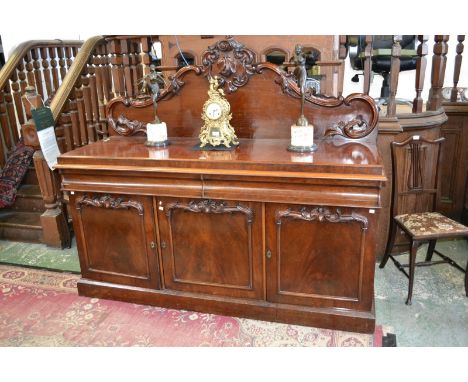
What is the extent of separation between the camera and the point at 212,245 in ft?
6.87

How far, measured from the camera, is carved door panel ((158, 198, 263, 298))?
2006mm

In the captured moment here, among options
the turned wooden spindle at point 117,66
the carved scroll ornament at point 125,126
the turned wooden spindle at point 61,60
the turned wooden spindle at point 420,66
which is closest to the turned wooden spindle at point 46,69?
the turned wooden spindle at point 61,60

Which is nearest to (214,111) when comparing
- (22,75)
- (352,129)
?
(352,129)

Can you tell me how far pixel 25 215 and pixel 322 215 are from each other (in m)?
2.65

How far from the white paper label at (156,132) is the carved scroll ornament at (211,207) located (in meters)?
0.41

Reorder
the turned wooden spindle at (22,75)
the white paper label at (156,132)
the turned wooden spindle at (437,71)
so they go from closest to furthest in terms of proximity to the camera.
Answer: the white paper label at (156,132), the turned wooden spindle at (437,71), the turned wooden spindle at (22,75)

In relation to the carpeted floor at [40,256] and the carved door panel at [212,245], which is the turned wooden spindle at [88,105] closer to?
the carpeted floor at [40,256]

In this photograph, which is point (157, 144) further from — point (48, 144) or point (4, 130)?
point (4, 130)

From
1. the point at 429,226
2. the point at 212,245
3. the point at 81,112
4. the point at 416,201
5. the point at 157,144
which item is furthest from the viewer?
the point at 81,112

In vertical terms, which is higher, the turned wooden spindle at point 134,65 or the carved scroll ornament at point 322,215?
the turned wooden spindle at point 134,65

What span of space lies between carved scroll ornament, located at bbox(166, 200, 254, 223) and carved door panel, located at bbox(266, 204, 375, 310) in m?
0.10

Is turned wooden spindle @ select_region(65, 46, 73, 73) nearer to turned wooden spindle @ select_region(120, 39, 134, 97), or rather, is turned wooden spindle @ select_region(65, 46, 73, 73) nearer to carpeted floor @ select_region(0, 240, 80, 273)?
turned wooden spindle @ select_region(120, 39, 134, 97)

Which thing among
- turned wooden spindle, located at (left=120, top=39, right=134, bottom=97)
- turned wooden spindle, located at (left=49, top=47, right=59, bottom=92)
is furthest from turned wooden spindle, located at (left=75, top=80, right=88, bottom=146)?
turned wooden spindle, located at (left=49, top=47, right=59, bottom=92)

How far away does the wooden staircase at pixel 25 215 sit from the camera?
3230mm
